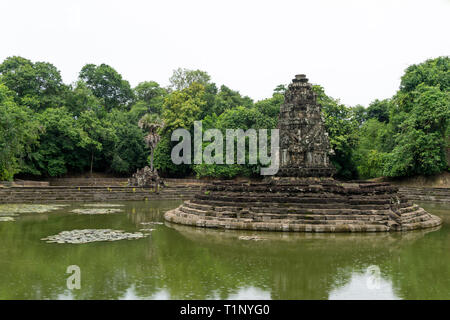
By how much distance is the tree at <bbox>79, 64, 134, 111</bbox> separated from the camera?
52219 mm

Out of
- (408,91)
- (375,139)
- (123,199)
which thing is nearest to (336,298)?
(123,199)

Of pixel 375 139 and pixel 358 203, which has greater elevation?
pixel 375 139

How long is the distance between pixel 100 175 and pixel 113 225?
98.7 feet

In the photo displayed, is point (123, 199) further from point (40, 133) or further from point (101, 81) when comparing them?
point (101, 81)

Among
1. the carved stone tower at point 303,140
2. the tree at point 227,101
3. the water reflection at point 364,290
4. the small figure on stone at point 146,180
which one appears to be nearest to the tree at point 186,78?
the tree at point 227,101

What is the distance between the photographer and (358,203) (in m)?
14.4

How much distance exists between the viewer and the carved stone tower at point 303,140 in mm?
17609

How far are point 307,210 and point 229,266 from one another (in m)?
5.86

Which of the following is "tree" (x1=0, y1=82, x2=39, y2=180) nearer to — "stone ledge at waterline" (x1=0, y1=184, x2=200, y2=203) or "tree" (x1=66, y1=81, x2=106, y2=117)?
"stone ledge at waterline" (x1=0, y1=184, x2=200, y2=203)

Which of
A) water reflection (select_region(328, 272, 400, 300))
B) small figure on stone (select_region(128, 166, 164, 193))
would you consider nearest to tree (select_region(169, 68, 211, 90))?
small figure on stone (select_region(128, 166, 164, 193))

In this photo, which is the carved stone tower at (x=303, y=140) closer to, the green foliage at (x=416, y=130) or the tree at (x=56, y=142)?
the green foliage at (x=416, y=130)

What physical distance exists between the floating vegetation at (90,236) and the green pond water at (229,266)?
42 centimetres

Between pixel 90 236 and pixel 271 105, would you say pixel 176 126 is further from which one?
pixel 90 236

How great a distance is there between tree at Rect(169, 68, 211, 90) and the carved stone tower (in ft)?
107
